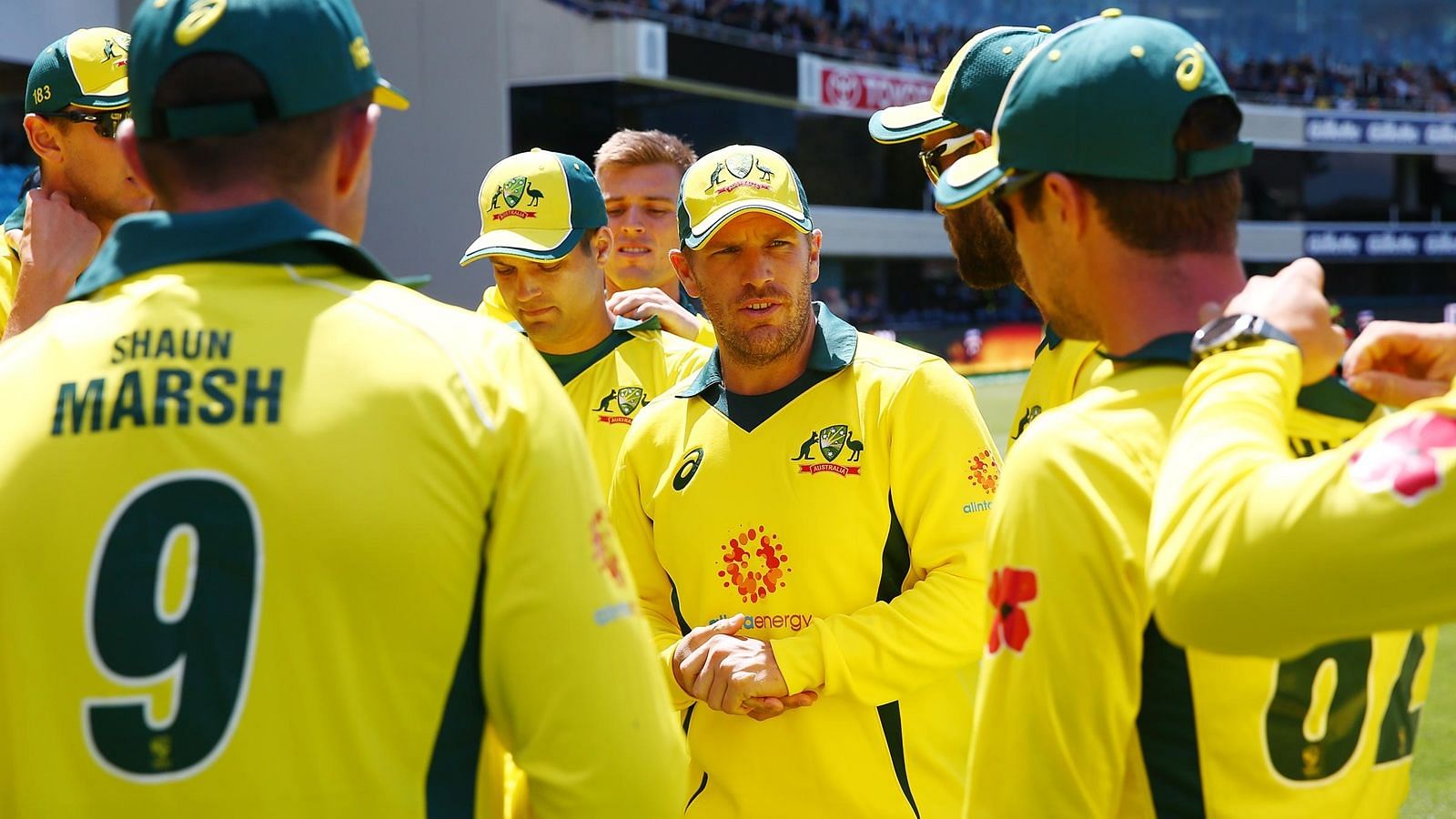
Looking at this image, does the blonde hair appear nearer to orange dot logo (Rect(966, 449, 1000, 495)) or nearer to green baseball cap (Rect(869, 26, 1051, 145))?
green baseball cap (Rect(869, 26, 1051, 145))

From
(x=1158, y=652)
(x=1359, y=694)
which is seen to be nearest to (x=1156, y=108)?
(x=1158, y=652)

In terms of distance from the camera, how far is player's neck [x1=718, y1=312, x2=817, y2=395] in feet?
11.0

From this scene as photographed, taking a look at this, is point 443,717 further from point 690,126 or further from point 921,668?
point 690,126

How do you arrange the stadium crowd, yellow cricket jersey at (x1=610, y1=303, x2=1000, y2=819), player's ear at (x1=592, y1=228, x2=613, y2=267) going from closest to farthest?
yellow cricket jersey at (x1=610, y1=303, x2=1000, y2=819), player's ear at (x1=592, y1=228, x2=613, y2=267), the stadium crowd

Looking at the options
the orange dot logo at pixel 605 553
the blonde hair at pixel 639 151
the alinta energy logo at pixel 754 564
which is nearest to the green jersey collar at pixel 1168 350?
the orange dot logo at pixel 605 553

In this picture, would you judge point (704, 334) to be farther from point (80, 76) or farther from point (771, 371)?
point (80, 76)

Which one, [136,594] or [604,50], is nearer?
[136,594]

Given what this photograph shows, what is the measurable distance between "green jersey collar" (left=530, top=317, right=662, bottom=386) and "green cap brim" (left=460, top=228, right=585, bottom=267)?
0.23m

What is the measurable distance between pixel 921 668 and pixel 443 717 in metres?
1.60

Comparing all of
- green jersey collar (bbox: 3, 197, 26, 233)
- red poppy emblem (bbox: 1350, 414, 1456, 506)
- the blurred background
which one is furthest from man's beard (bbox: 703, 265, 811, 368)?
the blurred background

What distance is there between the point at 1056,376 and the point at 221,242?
6.46ft

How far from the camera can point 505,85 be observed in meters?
26.0

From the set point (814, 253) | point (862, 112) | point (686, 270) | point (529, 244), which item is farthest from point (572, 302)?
point (862, 112)

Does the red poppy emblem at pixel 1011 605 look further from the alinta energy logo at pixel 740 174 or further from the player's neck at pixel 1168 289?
the alinta energy logo at pixel 740 174
